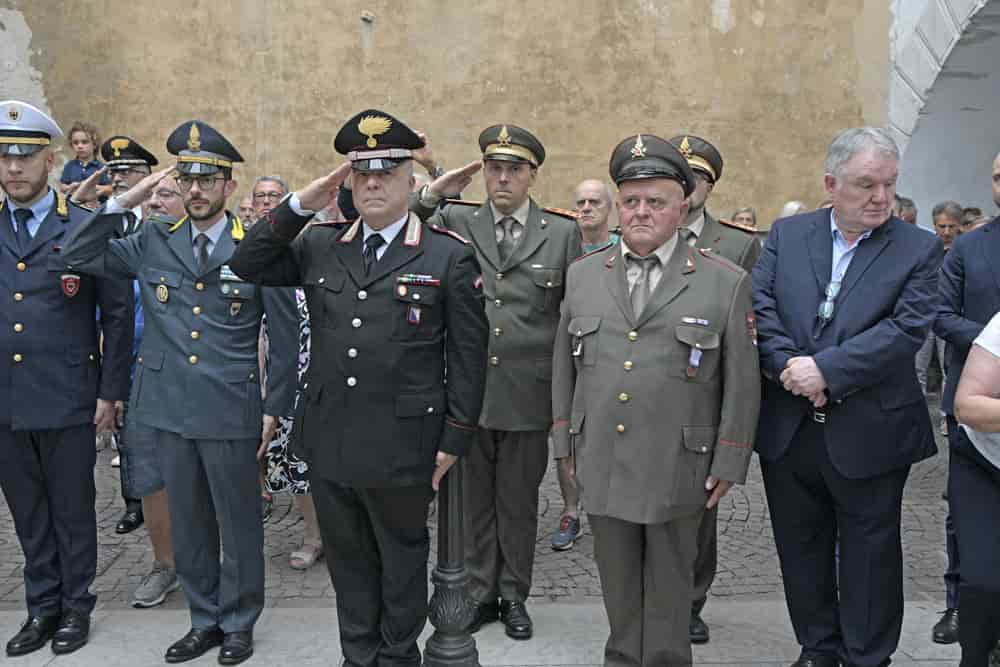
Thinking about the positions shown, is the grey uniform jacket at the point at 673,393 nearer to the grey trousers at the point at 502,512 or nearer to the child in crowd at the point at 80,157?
the grey trousers at the point at 502,512

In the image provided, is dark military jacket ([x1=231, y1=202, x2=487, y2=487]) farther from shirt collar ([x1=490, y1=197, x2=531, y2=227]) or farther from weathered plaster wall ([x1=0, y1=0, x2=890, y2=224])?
weathered plaster wall ([x1=0, y1=0, x2=890, y2=224])

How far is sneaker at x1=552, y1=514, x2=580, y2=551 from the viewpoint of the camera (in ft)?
19.2

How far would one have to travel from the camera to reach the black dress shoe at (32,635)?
4.29m

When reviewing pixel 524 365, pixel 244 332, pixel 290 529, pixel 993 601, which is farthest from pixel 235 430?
pixel 993 601

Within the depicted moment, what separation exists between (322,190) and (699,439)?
1647 mm

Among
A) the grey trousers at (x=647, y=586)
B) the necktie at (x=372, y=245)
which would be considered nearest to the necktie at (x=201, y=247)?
the necktie at (x=372, y=245)

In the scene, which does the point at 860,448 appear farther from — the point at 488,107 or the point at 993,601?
the point at 488,107

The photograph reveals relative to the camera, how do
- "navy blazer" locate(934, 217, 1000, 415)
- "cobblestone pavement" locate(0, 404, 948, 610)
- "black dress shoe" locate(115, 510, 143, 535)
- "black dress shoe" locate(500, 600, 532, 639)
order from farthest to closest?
"black dress shoe" locate(115, 510, 143, 535) < "cobblestone pavement" locate(0, 404, 948, 610) < "black dress shoe" locate(500, 600, 532, 639) < "navy blazer" locate(934, 217, 1000, 415)

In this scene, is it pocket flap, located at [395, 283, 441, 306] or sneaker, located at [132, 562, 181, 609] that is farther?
sneaker, located at [132, 562, 181, 609]

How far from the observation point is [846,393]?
3537 millimetres

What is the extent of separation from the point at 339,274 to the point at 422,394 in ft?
1.83

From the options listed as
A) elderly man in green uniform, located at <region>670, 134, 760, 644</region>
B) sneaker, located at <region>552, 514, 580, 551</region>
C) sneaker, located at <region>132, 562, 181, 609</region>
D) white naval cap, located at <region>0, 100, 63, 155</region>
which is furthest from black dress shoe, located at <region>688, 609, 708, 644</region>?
white naval cap, located at <region>0, 100, 63, 155</region>

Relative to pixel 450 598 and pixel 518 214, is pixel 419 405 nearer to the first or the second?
pixel 450 598

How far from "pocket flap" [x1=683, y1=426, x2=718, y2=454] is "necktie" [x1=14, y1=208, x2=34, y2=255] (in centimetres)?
297
